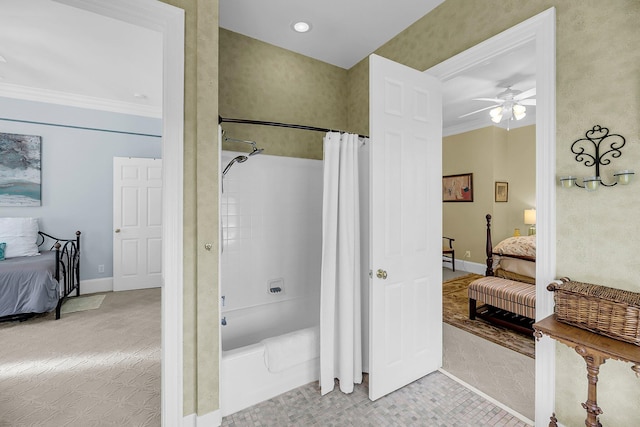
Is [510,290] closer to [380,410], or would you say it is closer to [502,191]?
[380,410]

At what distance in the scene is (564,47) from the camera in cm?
157

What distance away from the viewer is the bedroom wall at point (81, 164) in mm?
3973

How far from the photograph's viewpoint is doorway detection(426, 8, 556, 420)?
1.60 m

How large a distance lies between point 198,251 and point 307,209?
1516 mm

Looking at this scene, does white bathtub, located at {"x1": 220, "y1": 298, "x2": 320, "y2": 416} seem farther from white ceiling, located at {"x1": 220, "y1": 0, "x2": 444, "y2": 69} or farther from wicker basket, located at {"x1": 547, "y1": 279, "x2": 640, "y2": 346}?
white ceiling, located at {"x1": 220, "y1": 0, "x2": 444, "y2": 69}

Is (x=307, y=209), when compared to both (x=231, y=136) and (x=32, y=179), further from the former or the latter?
(x=32, y=179)

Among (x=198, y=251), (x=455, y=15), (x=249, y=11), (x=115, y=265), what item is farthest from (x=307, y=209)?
(x=115, y=265)

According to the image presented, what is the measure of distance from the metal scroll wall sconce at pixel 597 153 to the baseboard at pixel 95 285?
537 centimetres

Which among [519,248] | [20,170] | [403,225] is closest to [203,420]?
[403,225]

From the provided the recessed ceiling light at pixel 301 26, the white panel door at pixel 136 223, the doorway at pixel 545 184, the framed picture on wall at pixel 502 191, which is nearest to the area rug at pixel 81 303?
the white panel door at pixel 136 223

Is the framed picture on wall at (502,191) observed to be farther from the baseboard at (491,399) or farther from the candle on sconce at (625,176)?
the candle on sconce at (625,176)

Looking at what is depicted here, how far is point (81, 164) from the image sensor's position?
166 inches

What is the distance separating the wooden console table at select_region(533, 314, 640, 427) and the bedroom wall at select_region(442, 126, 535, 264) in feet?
14.3

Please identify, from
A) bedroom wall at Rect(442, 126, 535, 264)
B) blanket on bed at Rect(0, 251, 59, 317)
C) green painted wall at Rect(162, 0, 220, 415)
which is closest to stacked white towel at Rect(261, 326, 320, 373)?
green painted wall at Rect(162, 0, 220, 415)
